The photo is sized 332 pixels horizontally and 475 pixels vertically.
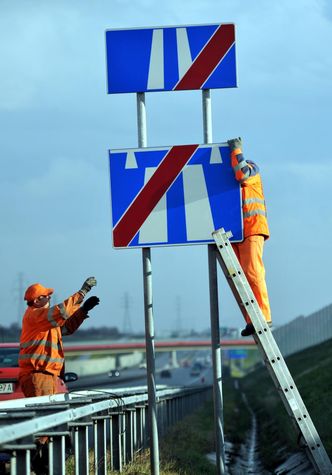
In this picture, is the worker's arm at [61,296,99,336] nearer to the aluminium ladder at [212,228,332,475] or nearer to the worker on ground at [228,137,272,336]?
the worker on ground at [228,137,272,336]

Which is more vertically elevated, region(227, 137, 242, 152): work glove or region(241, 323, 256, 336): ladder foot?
region(227, 137, 242, 152): work glove

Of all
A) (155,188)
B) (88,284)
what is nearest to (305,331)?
(88,284)

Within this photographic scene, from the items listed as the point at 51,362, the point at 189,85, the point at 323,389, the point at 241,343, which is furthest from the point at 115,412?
the point at 241,343

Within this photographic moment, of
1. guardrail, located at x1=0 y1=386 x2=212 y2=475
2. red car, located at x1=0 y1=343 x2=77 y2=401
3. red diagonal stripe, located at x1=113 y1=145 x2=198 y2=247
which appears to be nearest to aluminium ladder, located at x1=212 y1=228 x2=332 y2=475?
red diagonal stripe, located at x1=113 y1=145 x2=198 y2=247

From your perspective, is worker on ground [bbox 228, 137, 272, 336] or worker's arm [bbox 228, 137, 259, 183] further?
worker on ground [bbox 228, 137, 272, 336]

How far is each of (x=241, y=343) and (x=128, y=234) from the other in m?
120

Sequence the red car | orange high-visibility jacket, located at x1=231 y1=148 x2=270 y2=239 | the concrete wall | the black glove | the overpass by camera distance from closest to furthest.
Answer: orange high-visibility jacket, located at x1=231 y1=148 x2=270 y2=239 < the black glove < the red car < the concrete wall < the overpass

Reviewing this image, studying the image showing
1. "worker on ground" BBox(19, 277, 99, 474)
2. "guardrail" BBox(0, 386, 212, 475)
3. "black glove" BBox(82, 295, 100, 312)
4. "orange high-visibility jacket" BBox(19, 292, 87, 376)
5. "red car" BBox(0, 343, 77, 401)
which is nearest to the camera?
"guardrail" BBox(0, 386, 212, 475)

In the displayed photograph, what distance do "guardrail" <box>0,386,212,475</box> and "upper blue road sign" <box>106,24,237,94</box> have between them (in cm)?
290

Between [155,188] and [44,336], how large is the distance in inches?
114

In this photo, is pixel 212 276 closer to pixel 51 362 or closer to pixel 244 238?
pixel 244 238

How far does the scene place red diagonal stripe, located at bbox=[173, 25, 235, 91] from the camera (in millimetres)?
10711

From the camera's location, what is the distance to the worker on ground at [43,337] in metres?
12.5

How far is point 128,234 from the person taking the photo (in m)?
10.7
